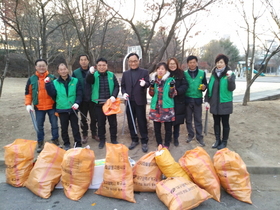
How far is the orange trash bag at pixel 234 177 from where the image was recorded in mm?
2778

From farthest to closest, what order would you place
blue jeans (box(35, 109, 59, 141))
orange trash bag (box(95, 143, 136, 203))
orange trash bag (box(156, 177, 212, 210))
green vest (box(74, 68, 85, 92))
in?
1. green vest (box(74, 68, 85, 92))
2. blue jeans (box(35, 109, 59, 141))
3. orange trash bag (box(95, 143, 136, 203))
4. orange trash bag (box(156, 177, 212, 210))

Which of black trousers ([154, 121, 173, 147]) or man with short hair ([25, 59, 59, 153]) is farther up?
man with short hair ([25, 59, 59, 153])

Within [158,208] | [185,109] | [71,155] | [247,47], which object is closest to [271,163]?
[185,109]

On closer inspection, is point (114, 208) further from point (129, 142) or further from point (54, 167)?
point (129, 142)

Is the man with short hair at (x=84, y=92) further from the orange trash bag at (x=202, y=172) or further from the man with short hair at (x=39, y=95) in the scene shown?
the orange trash bag at (x=202, y=172)

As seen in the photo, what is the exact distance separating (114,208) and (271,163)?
2.77 metres

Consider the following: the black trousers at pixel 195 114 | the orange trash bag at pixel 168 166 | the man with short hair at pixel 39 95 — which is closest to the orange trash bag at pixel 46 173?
the man with short hair at pixel 39 95

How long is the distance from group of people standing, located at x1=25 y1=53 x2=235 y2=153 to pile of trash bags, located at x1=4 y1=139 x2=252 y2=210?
94cm

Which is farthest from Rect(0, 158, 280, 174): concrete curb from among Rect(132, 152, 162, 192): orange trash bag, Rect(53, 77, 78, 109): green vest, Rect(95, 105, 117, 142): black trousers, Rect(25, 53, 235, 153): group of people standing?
Rect(53, 77, 78, 109): green vest

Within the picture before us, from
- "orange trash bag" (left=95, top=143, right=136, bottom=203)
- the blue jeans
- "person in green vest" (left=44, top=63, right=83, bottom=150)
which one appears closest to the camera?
"orange trash bag" (left=95, top=143, right=136, bottom=203)

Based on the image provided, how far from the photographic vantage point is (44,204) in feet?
8.80

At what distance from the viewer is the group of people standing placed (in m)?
3.75

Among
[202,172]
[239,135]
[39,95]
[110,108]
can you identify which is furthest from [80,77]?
[239,135]

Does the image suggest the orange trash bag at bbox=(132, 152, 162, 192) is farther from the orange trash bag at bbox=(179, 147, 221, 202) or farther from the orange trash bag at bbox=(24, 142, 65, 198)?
the orange trash bag at bbox=(24, 142, 65, 198)
